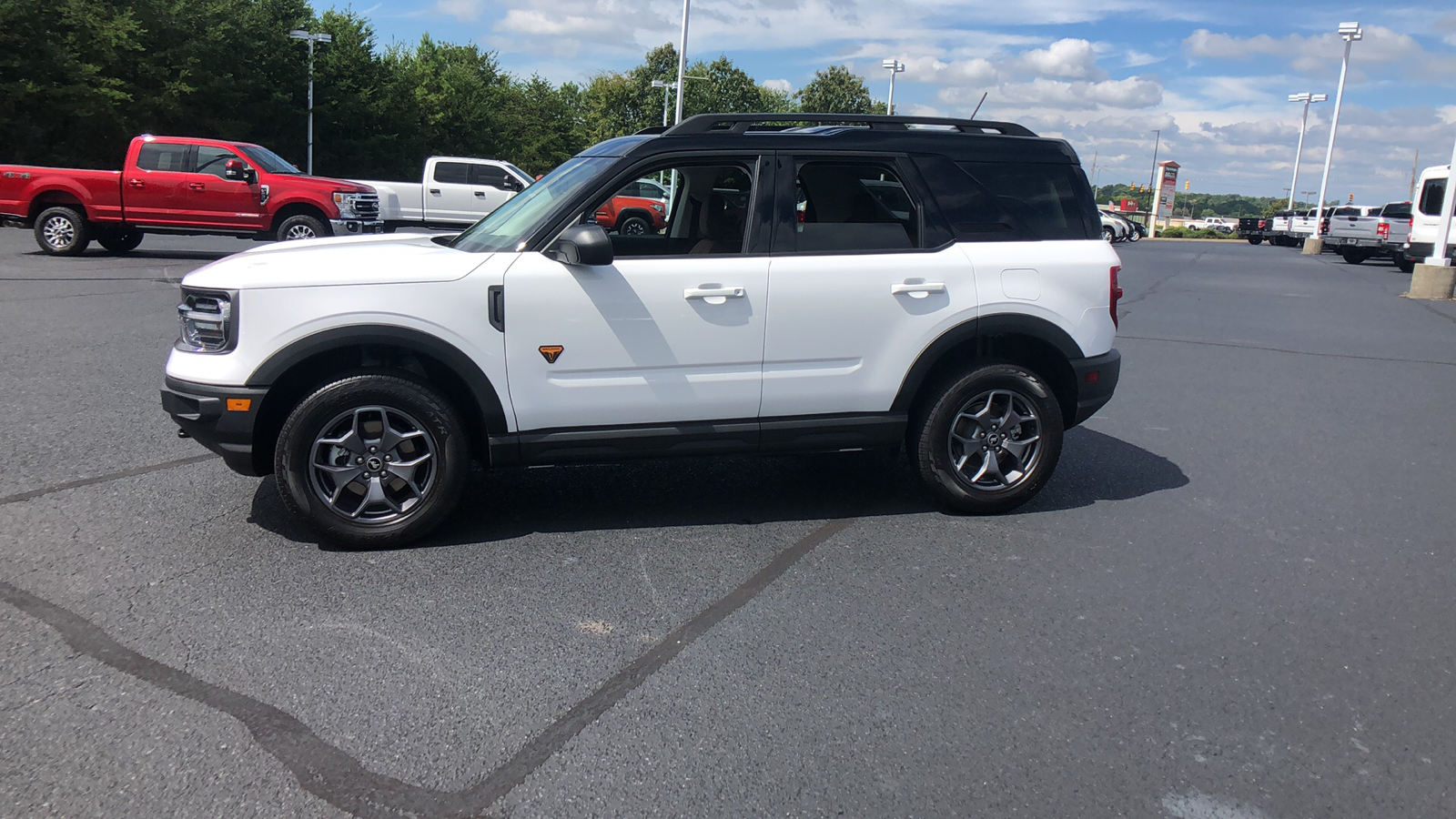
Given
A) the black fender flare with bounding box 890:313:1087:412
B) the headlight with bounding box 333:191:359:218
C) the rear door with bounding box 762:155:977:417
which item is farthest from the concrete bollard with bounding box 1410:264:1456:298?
the headlight with bounding box 333:191:359:218

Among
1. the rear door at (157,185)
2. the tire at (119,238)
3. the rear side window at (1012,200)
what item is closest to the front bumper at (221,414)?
the rear side window at (1012,200)

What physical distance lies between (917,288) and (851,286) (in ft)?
1.12

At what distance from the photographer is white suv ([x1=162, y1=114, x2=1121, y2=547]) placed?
4.35 m

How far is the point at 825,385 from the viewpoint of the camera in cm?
488

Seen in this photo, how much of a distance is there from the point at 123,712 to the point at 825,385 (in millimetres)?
A: 3078

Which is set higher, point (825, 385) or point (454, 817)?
point (825, 385)

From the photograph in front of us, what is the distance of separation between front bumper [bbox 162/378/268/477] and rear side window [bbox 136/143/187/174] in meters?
14.4

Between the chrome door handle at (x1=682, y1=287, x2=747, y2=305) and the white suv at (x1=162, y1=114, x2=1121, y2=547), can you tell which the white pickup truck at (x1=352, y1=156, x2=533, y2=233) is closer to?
the white suv at (x1=162, y1=114, x2=1121, y2=547)

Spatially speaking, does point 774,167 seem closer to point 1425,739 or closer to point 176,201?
point 1425,739

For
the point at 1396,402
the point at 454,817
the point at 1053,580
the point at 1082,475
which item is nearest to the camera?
the point at 454,817

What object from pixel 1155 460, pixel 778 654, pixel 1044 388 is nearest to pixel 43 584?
pixel 778 654

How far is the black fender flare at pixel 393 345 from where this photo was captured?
429cm

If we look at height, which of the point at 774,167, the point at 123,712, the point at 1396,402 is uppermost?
the point at 774,167

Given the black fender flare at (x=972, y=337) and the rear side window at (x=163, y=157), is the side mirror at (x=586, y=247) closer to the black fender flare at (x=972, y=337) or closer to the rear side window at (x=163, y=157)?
the black fender flare at (x=972, y=337)
